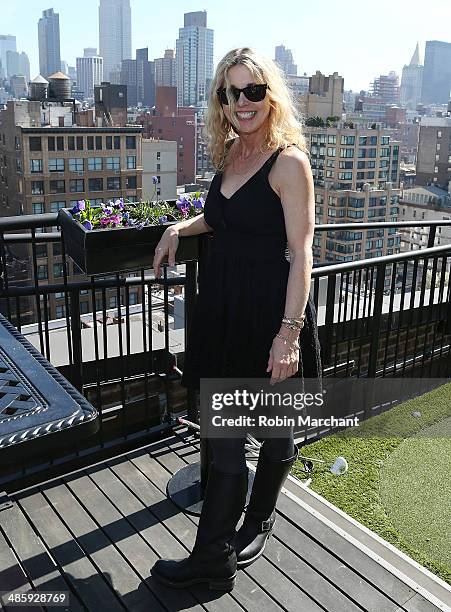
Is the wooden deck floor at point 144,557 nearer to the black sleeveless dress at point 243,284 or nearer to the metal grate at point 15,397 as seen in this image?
the black sleeveless dress at point 243,284

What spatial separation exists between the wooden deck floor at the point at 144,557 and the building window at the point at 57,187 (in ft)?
146

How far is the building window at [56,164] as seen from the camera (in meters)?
43.9

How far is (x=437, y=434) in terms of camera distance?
328 centimetres

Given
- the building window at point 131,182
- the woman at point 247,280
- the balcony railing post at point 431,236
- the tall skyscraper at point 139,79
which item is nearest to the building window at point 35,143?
the building window at point 131,182

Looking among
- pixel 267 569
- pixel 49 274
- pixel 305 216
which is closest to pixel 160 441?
pixel 267 569

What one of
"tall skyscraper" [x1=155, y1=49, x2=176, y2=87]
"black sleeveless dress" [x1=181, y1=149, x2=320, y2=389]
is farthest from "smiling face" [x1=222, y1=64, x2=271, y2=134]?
"tall skyscraper" [x1=155, y1=49, x2=176, y2=87]

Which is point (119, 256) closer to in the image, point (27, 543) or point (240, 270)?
point (240, 270)

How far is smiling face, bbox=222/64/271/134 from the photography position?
Result: 1825mm

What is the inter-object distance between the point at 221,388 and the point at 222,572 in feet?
2.01

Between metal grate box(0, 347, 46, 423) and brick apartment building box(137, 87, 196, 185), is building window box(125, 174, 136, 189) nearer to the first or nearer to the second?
brick apartment building box(137, 87, 196, 185)

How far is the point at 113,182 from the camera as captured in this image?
4753 cm

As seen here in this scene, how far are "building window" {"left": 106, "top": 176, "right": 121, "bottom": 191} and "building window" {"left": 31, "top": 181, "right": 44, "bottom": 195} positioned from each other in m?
5.31

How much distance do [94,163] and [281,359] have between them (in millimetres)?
46387

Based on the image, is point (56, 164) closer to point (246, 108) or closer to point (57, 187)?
point (57, 187)
